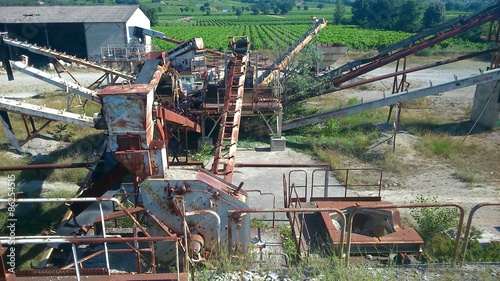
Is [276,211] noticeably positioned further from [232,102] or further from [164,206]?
[232,102]

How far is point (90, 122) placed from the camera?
9.23 metres

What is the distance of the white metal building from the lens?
1248 inches

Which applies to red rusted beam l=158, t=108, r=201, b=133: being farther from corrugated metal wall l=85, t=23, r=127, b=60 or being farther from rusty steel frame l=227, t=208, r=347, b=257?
corrugated metal wall l=85, t=23, r=127, b=60

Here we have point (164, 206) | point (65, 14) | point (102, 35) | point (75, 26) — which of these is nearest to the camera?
point (164, 206)

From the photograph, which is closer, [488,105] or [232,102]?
[232,102]

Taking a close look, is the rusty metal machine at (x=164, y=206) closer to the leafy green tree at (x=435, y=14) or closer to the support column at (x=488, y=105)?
the support column at (x=488, y=105)

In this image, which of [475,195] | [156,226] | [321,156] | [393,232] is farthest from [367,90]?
[156,226]

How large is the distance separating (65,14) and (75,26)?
1533 mm

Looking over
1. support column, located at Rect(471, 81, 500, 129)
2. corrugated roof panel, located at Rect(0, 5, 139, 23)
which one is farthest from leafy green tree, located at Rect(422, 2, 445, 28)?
→ support column, located at Rect(471, 81, 500, 129)

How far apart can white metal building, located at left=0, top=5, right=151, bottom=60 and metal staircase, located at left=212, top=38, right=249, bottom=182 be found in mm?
19988

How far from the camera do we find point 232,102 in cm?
1090

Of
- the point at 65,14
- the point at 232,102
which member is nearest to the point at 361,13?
the point at 65,14

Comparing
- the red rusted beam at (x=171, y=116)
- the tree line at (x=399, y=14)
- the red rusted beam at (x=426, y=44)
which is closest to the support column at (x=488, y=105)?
the red rusted beam at (x=426, y=44)

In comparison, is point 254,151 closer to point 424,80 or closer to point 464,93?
point 464,93
